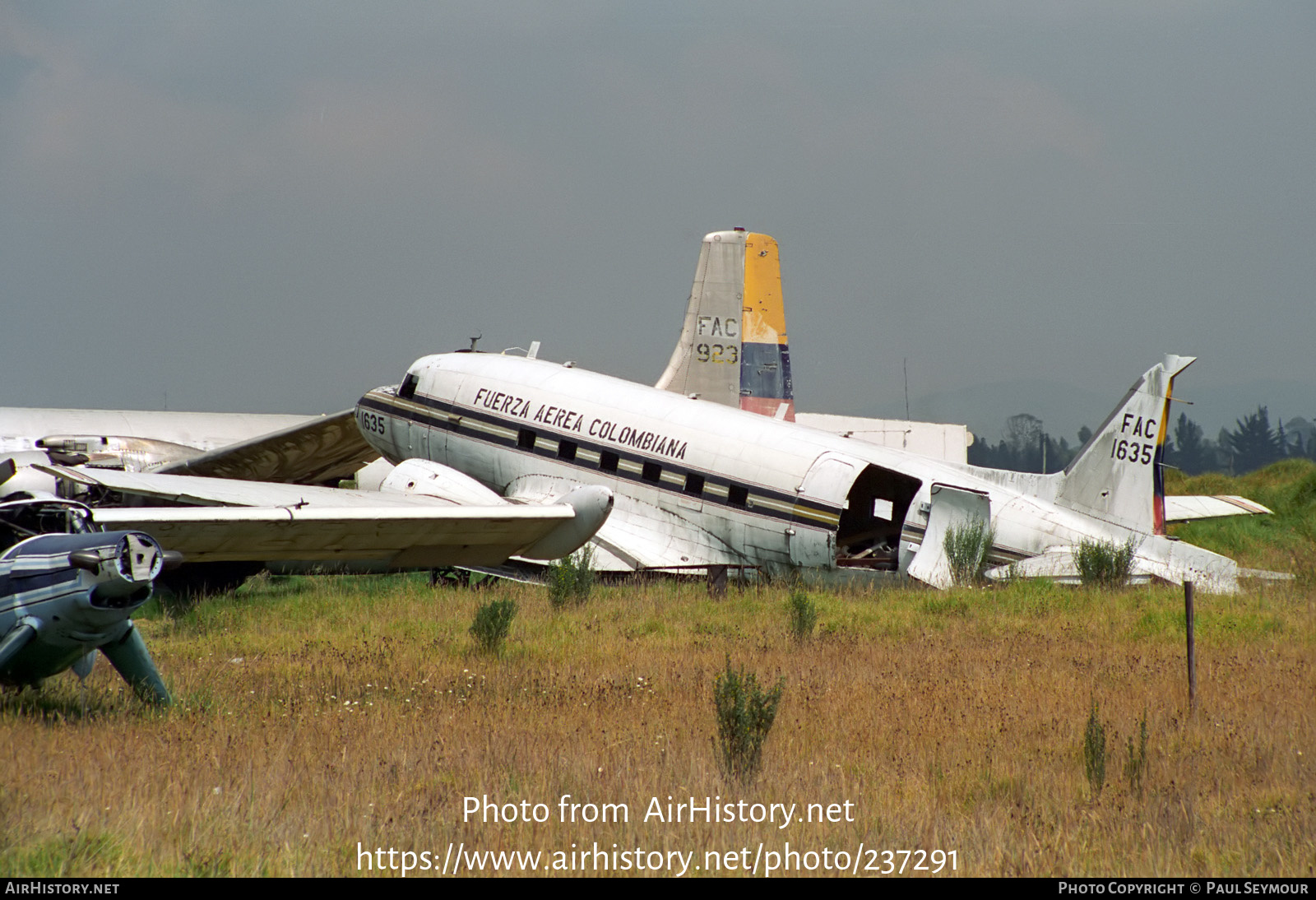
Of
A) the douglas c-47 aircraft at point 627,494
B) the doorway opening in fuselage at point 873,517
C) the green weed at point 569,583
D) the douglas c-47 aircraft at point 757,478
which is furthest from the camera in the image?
the doorway opening in fuselage at point 873,517

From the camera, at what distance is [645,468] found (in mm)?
17984

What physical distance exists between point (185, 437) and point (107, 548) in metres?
37.2

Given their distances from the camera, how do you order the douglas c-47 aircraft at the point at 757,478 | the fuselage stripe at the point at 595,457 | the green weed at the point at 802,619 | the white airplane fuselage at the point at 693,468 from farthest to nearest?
the fuselage stripe at the point at 595,457 → the white airplane fuselage at the point at 693,468 → the douglas c-47 aircraft at the point at 757,478 → the green weed at the point at 802,619

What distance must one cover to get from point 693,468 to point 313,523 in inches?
243

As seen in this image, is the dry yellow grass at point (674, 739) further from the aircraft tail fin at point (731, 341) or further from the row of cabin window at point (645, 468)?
the aircraft tail fin at point (731, 341)

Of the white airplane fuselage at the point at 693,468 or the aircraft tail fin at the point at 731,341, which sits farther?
the aircraft tail fin at the point at 731,341

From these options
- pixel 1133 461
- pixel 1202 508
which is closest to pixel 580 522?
pixel 1133 461

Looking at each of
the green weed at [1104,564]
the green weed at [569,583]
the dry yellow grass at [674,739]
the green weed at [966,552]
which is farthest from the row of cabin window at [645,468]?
the green weed at [1104,564]

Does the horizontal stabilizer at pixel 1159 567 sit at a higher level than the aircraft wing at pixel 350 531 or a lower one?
lower

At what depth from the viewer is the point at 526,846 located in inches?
236

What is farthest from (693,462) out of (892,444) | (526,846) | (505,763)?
(892,444)

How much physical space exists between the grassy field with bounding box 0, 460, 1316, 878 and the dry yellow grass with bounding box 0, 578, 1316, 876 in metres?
0.03

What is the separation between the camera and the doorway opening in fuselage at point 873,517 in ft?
61.1

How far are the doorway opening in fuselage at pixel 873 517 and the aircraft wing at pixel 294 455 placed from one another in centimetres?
1010
